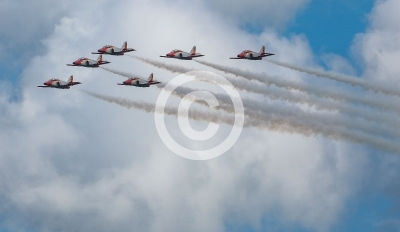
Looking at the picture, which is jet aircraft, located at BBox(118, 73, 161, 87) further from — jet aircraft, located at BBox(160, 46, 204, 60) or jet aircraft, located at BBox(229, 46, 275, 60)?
jet aircraft, located at BBox(229, 46, 275, 60)

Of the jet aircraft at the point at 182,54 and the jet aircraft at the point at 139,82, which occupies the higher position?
the jet aircraft at the point at 182,54

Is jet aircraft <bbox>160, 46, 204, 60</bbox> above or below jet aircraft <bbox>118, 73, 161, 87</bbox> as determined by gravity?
above

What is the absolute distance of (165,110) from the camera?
117562 mm

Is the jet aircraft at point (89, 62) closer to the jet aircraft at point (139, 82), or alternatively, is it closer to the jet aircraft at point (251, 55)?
the jet aircraft at point (139, 82)

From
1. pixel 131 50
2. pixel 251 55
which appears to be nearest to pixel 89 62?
pixel 131 50

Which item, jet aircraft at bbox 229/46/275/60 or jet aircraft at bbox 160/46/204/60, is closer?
jet aircraft at bbox 229/46/275/60

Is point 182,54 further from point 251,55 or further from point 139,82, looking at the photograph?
point 251,55

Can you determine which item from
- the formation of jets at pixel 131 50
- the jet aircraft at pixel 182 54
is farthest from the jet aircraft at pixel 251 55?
the jet aircraft at pixel 182 54

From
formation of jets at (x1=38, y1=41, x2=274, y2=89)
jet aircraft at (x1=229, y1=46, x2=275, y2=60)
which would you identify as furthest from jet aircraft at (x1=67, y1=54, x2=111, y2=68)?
jet aircraft at (x1=229, y1=46, x2=275, y2=60)

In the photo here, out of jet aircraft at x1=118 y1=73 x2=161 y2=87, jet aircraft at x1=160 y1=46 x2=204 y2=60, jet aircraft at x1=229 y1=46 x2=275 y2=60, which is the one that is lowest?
jet aircraft at x1=118 y1=73 x2=161 y2=87

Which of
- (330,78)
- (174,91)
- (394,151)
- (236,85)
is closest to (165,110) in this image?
(174,91)

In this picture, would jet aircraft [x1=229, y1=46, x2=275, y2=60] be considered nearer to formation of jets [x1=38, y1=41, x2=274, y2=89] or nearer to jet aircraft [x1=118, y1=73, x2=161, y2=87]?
formation of jets [x1=38, y1=41, x2=274, y2=89]

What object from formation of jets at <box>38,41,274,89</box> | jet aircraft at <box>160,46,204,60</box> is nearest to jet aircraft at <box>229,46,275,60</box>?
formation of jets at <box>38,41,274,89</box>

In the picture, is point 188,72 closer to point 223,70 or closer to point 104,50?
point 223,70
